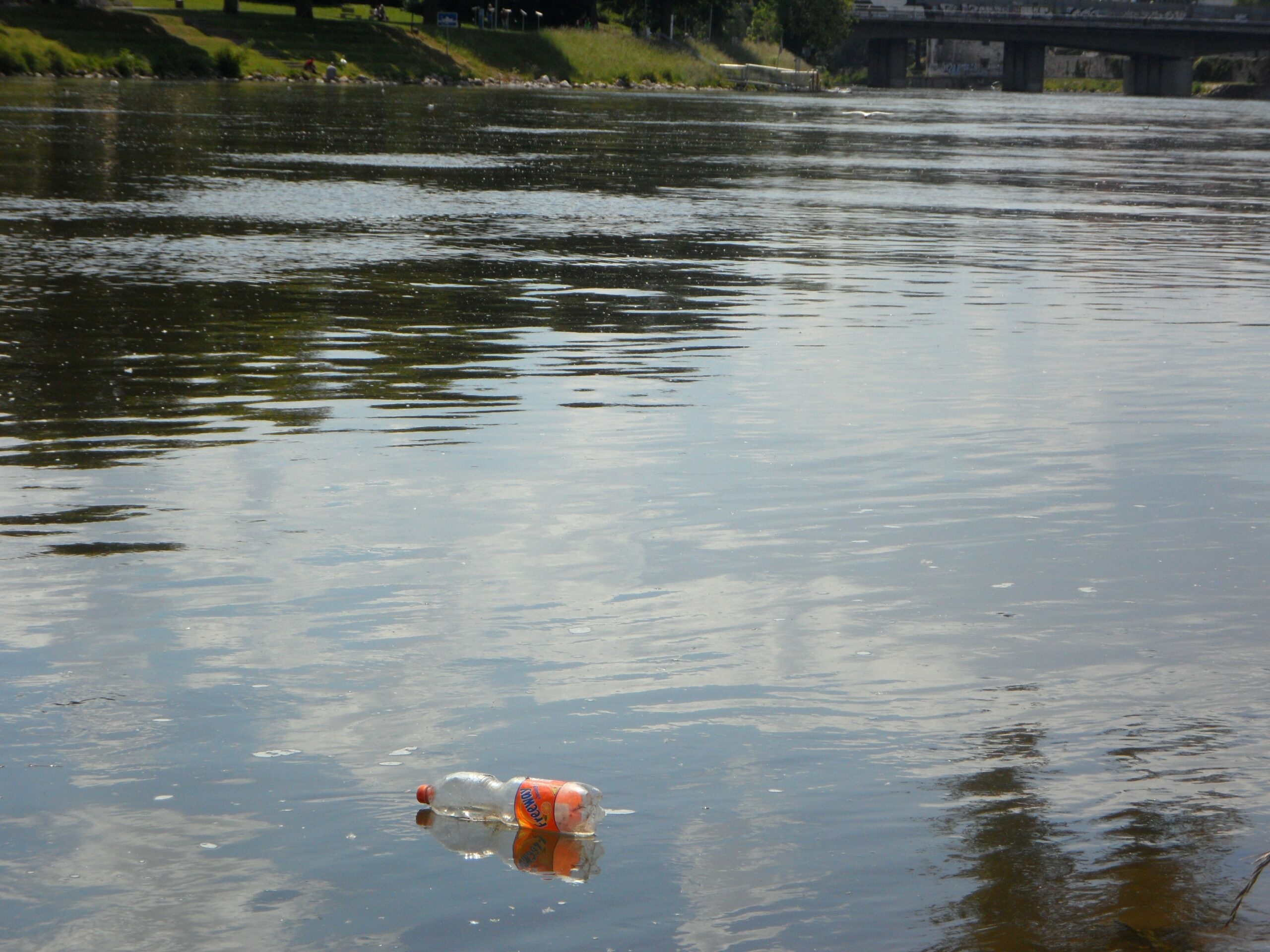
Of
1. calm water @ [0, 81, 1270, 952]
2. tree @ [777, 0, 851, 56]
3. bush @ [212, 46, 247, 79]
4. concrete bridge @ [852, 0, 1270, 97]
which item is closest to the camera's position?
calm water @ [0, 81, 1270, 952]

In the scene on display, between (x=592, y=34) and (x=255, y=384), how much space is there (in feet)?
322

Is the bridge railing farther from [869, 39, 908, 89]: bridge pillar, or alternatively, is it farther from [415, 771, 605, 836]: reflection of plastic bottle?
[415, 771, 605, 836]: reflection of plastic bottle

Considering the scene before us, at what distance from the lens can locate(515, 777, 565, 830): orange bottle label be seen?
4508 millimetres

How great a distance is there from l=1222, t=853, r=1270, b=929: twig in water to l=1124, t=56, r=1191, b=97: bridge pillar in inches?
6019

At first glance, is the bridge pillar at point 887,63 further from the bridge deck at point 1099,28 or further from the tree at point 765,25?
the tree at point 765,25

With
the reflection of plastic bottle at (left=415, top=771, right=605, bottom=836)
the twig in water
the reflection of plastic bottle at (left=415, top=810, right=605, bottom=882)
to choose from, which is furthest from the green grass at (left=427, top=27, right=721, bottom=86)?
the twig in water

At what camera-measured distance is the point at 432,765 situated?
193 inches

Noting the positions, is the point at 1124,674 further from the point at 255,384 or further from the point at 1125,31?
the point at 1125,31

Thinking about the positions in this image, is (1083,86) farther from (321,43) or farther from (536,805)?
(536,805)

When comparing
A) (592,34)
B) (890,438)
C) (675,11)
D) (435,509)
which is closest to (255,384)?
(435,509)

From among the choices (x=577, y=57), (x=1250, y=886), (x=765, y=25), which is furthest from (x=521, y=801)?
(x=765, y=25)

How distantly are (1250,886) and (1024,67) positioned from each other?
164735 mm

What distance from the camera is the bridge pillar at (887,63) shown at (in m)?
163

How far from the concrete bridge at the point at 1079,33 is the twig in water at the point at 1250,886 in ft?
470
